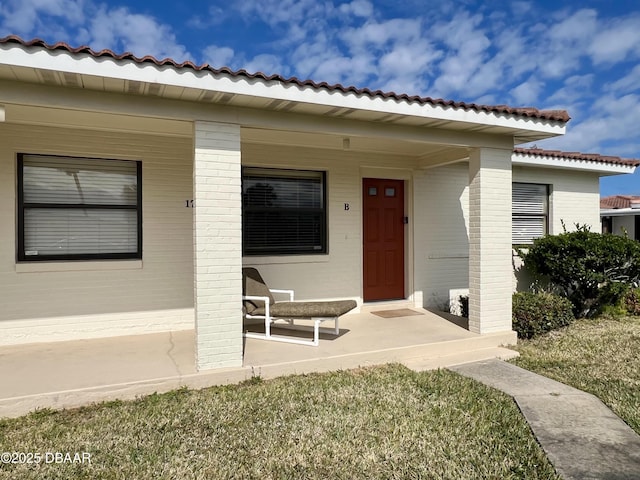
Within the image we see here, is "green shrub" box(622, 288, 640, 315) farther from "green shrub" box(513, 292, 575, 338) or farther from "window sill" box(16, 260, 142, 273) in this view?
"window sill" box(16, 260, 142, 273)

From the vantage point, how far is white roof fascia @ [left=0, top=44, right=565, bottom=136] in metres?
3.65

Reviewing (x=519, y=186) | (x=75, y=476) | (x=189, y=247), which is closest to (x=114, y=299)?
(x=189, y=247)

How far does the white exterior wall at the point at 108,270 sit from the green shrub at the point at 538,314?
5043 millimetres

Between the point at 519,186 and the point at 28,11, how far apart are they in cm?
985

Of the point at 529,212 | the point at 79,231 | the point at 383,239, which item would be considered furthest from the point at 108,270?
the point at 529,212

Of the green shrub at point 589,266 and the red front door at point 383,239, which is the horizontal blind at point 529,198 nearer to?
the green shrub at point 589,266

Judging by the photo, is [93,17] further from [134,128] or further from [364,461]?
[364,461]

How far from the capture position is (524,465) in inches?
119

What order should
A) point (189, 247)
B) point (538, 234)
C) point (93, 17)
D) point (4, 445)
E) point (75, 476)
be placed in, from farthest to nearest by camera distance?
point (538, 234)
point (93, 17)
point (189, 247)
point (4, 445)
point (75, 476)

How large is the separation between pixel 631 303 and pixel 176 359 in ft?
29.1

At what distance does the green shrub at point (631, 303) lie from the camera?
874 cm

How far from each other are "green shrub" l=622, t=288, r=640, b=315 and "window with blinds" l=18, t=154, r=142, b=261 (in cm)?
926

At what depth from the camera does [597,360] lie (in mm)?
5480

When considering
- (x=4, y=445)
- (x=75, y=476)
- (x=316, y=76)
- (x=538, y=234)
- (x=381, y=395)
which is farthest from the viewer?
(x=538, y=234)
